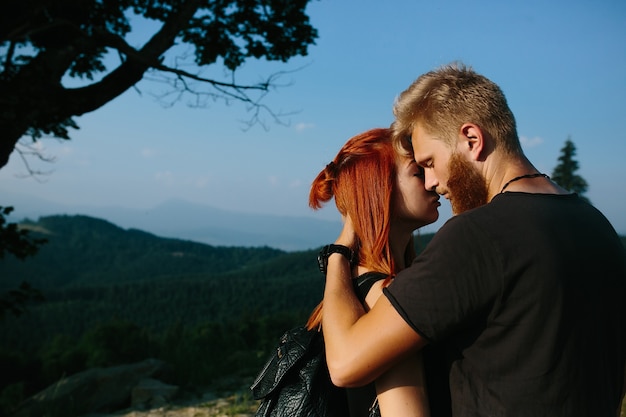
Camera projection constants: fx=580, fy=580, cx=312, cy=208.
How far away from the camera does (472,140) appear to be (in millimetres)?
1833

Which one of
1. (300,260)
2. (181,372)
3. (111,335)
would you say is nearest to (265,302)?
(300,260)

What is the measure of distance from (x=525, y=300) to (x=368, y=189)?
2.59 feet

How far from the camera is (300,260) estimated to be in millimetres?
20531

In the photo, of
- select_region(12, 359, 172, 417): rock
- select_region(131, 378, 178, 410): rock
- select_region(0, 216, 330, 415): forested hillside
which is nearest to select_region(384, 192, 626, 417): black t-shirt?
select_region(0, 216, 330, 415): forested hillside

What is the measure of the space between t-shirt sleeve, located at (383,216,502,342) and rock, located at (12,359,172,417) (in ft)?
19.3

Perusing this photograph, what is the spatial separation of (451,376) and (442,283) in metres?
0.38

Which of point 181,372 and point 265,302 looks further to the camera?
point 265,302

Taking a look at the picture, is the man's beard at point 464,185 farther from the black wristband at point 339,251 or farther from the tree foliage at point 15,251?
the tree foliage at point 15,251

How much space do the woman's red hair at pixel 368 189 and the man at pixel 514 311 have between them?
37 centimetres

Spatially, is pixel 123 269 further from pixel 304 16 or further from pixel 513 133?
pixel 513 133

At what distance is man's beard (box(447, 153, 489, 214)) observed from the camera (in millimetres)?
1863

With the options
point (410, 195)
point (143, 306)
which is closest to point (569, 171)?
point (143, 306)

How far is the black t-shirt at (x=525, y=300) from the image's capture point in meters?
1.56

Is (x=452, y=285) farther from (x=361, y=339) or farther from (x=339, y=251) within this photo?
(x=339, y=251)
